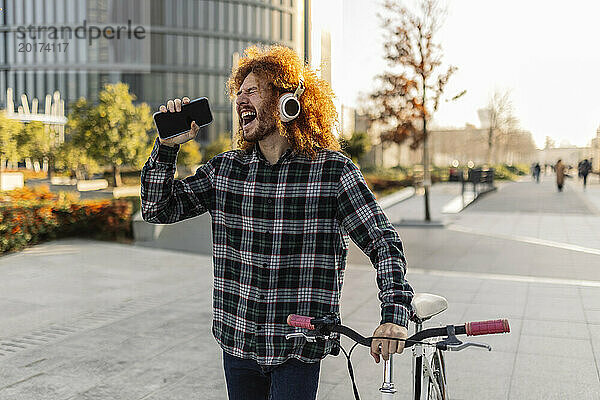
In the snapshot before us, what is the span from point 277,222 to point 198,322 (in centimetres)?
433

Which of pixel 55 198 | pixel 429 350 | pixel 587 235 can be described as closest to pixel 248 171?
pixel 429 350

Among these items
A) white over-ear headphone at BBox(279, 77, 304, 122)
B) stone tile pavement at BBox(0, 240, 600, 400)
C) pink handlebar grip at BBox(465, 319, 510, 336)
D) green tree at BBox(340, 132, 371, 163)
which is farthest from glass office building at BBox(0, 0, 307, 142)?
pink handlebar grip at BBox(465, 319, 510, 336)

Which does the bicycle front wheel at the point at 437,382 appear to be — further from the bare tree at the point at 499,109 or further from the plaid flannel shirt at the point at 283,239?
the bare tree at the point at 499,109

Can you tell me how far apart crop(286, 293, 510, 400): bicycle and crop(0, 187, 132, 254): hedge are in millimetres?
9540

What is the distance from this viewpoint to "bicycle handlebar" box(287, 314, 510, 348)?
1.63m

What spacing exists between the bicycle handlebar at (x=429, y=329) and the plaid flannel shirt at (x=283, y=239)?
0.12 m

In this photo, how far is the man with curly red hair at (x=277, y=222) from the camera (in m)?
2.01

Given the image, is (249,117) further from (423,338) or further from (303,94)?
(423,338)

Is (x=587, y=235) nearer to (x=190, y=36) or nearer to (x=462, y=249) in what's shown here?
(x=462, y=249)

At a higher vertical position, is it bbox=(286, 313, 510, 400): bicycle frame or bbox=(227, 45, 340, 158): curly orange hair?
bbox=(227, 45, 340, 158): curly orange hair

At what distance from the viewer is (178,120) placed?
207cm

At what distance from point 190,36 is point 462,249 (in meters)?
49.9

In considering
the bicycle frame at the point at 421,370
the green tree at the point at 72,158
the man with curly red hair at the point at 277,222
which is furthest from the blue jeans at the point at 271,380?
the green tree at the point at 72,158

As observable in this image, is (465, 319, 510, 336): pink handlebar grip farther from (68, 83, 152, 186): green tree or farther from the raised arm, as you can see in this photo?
(68, 83, 152, 186): green tree
